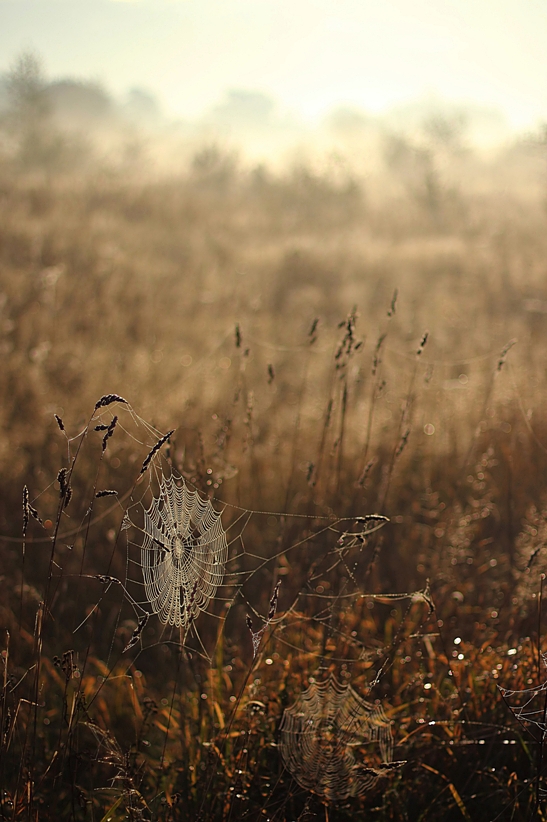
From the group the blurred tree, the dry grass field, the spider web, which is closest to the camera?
the spider web

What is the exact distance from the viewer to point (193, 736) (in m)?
2.10

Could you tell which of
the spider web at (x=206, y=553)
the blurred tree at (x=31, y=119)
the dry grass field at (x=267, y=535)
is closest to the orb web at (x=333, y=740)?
the dry grass field at (x=267, y=535)

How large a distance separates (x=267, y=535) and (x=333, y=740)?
169 cm

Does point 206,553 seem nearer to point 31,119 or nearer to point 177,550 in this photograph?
point 177,550

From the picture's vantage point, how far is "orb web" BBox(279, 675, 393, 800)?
73.8 inches

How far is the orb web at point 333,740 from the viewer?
1875mm

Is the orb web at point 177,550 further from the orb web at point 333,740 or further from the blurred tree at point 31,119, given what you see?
the blurred tree at point 31,119

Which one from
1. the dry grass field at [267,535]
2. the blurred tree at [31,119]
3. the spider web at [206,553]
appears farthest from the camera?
the blurred tree at [31,119]

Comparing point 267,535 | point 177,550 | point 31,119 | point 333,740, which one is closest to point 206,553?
point 177,550

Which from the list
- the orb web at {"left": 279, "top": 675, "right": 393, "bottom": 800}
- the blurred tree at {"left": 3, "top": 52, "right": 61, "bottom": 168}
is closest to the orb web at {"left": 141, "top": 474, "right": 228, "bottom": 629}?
the orb web at {"left": 279, "top": 675, "right": 393, "bottom": 800}

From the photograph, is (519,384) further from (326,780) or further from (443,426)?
(326,780)

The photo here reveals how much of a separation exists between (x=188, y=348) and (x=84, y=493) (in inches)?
118

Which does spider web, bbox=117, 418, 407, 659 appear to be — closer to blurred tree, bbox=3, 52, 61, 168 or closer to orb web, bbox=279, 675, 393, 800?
orb web, bbox=279, 675, 393, 800

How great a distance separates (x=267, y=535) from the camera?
145 inches
